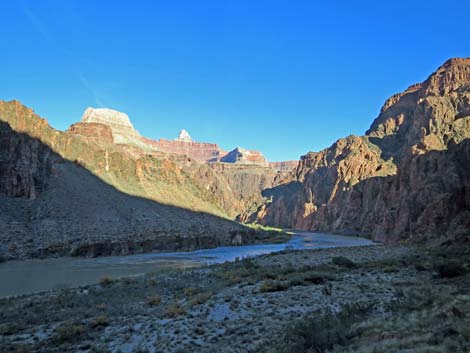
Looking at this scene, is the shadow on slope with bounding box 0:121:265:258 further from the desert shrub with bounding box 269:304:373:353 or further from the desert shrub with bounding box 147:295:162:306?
the desert shrub with bounding box 269:304:373:353

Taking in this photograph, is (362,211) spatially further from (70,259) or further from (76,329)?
(76,329)

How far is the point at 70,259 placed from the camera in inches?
1774

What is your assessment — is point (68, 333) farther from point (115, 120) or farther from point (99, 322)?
point (115, 120)

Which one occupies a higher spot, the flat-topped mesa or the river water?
the flat-topped mesa

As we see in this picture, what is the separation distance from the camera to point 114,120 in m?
159

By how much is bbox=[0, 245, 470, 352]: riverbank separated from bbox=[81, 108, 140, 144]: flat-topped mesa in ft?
429

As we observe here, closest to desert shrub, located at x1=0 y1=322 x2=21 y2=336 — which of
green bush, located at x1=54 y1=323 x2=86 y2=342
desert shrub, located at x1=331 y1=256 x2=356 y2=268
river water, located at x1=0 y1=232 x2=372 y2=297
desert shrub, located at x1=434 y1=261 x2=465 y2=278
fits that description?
green bush, located at x1=54 y1=323 x2=86 y2=342

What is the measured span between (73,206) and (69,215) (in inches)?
113

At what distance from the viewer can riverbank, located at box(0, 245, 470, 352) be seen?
9148 millimetres

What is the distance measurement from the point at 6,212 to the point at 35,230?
4425 millimetres

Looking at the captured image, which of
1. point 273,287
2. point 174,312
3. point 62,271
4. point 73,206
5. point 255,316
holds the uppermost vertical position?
point 73,206

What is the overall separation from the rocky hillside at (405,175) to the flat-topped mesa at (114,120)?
265 ft

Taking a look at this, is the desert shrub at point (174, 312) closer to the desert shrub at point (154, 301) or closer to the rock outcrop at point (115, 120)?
the desert shrub at point (154, 301)

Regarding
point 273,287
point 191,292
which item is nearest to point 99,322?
point 191,292
